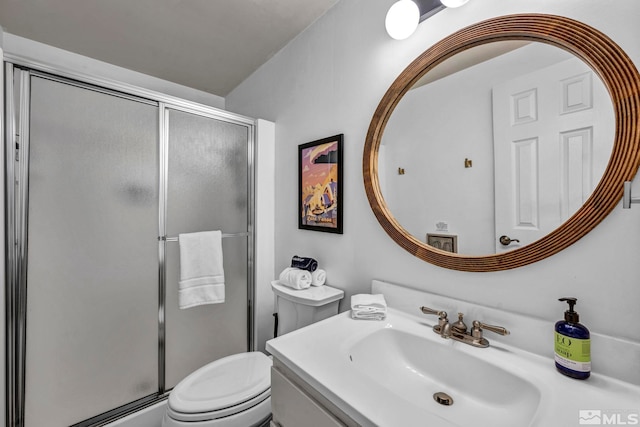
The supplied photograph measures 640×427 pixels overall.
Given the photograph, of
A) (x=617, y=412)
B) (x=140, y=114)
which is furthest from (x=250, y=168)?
(x=617, y=412)

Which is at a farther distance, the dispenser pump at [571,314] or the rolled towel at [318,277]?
the rolled towel at [318,277]

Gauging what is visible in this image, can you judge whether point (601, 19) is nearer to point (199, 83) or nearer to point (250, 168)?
point (250, 168)

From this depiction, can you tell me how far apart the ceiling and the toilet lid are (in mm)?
1865

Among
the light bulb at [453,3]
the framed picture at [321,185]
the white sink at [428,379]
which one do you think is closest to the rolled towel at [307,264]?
the framed picture at [321,185]

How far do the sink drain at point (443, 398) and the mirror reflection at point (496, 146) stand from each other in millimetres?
450

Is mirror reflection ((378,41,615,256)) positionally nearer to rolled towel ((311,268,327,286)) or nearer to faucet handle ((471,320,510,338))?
faucet handle ((471,320,510,338))

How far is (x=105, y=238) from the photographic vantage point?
4.58 feet

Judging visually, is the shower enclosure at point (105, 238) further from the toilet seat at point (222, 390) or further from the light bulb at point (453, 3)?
the light bulb at point (453, 3)

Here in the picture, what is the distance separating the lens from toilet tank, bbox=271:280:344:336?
1322mm

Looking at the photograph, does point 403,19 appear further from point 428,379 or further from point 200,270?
point 200,270

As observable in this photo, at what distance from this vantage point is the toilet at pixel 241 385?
41.2 inches

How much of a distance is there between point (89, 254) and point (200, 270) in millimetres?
539

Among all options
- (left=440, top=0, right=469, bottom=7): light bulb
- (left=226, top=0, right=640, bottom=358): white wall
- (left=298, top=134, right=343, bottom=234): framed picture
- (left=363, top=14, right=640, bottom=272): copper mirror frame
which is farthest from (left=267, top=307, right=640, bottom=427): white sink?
(left=440, top=0, right=469, bottom=7): light bulb

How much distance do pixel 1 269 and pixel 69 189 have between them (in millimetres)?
407
